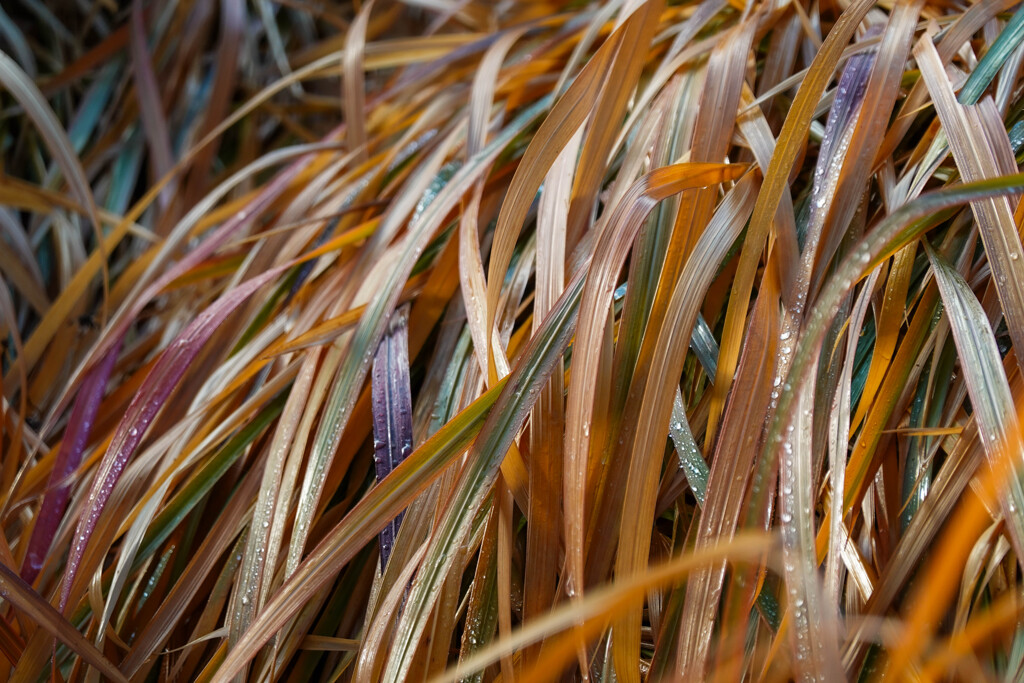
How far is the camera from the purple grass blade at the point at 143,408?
17.8 inches

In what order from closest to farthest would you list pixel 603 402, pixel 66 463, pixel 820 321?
1. pixel 820 321
2. pixel 603 402
3. pixel 66 463

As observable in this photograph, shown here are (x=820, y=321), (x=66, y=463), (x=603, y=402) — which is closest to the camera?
(x=820, y=321)

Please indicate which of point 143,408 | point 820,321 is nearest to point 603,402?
point 820,321

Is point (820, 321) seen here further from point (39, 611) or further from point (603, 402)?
point (39, 611)

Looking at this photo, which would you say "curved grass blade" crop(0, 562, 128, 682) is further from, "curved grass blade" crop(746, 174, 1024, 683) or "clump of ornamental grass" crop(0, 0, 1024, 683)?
"curved grass blade" crop(746, 174, 1024, 683)

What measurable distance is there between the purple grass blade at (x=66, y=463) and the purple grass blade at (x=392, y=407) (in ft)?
0.78

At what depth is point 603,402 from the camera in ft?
1.39

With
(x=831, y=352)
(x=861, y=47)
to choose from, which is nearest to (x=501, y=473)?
(x=831, y=352)

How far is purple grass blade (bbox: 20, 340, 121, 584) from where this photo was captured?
0.49m

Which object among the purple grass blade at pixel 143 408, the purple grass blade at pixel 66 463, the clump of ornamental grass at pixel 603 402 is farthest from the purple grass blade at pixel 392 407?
the purple grass blade at pixel 66 463

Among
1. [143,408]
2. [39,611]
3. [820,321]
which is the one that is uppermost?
[820,321]

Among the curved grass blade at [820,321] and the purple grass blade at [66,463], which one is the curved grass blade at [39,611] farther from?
the curved grass blade at [820,321]

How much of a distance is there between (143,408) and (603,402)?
334 millimetres

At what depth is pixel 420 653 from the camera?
41 centimetres
